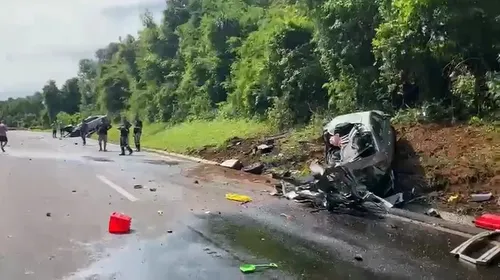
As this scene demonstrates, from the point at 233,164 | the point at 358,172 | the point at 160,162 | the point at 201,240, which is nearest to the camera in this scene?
the point at 201,240

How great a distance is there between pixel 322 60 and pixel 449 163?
9.33 metres

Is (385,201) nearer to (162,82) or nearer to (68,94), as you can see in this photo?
(162,82)

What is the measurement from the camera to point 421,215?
10.1 metres

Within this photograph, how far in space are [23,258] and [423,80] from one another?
11.6m

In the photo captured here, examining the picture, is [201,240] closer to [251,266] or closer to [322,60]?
[251,266]

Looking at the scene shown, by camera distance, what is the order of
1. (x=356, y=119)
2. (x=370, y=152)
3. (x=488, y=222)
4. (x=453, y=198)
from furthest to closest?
(x=356, y=119) → (x=370, y=152) → (x=453, y=198) → (x=488, y=222)

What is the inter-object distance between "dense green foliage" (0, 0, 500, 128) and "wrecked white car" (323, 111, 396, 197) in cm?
265

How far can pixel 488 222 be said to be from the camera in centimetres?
898

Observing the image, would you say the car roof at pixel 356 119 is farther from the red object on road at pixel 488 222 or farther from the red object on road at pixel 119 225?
the red object on road at pixel 119 225

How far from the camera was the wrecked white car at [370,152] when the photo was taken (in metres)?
11.7

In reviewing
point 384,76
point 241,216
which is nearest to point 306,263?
point 241,216

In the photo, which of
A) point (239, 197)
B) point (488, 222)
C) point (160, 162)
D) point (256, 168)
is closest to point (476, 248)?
point (488, 222)

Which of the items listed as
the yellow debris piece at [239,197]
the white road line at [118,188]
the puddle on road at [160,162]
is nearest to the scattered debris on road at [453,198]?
the yellow debris piece at [239,197]

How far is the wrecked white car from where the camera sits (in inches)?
462
